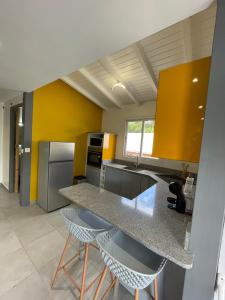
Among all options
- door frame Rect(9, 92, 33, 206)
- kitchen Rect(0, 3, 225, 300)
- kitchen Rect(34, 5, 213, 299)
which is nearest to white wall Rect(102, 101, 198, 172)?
kitchen Rect(0, 3, 225, 300)

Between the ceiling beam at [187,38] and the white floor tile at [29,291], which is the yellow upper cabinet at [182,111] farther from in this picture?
the white floor tile at [29,291]

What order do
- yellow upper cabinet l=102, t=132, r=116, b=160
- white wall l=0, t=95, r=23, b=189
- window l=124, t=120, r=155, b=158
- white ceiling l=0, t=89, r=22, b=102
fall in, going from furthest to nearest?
yellow upper cabinet l=102, t=132, r=116, b=160 < window l=124, t=120, r=155, b=158 < white wall l=0, t=95, r=23, b=189 < white ceiling l=0, t=89, r=22, b=102

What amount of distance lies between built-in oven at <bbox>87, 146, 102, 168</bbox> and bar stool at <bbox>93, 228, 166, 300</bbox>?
9.24ft

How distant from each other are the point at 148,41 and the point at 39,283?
3.09 m

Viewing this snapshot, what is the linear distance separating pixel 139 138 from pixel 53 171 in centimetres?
229

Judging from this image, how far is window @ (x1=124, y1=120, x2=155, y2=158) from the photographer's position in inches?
151

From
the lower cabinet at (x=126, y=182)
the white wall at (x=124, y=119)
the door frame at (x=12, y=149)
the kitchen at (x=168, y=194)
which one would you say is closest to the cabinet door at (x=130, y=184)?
the lower cabinet at (x=126, y=182)

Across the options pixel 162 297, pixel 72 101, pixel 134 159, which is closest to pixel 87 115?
pixel 72 101

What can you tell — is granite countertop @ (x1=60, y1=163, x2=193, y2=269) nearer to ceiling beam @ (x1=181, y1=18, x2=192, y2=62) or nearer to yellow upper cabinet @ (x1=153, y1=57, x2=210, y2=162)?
yellow upper cabinet @ (x1=153, y1=57, x2=210, y2=162)

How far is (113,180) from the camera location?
3.71 metres

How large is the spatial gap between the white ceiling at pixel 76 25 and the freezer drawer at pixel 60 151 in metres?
1.46

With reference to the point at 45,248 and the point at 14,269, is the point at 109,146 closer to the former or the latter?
the point at 45,248

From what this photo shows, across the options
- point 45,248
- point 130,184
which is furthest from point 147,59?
point 45,248

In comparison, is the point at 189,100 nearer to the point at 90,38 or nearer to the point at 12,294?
the point at 90,38
